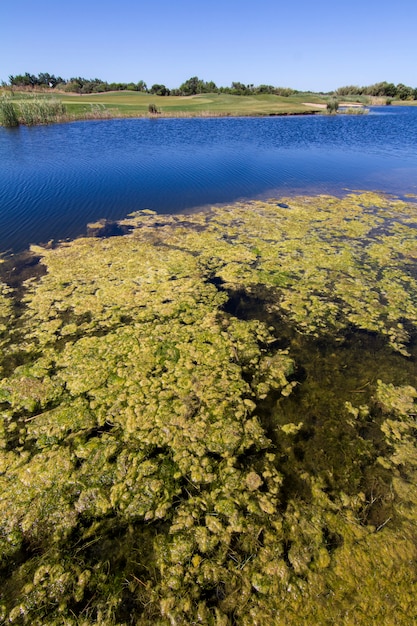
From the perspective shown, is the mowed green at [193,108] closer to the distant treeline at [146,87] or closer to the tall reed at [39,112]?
the tall reed at [39,112]

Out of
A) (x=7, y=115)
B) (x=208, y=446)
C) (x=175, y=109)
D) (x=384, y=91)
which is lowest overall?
(x=208, y=446)

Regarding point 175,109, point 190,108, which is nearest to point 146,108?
point 175,109

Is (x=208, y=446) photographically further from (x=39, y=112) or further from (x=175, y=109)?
(x=175, y=109)

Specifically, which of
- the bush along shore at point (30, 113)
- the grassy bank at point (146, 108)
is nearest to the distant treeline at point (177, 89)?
the grassy bank at point (146, 108)

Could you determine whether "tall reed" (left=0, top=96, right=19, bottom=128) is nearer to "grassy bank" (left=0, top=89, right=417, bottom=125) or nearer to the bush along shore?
the bush along shore

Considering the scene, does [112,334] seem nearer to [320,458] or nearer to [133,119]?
[320,458]
